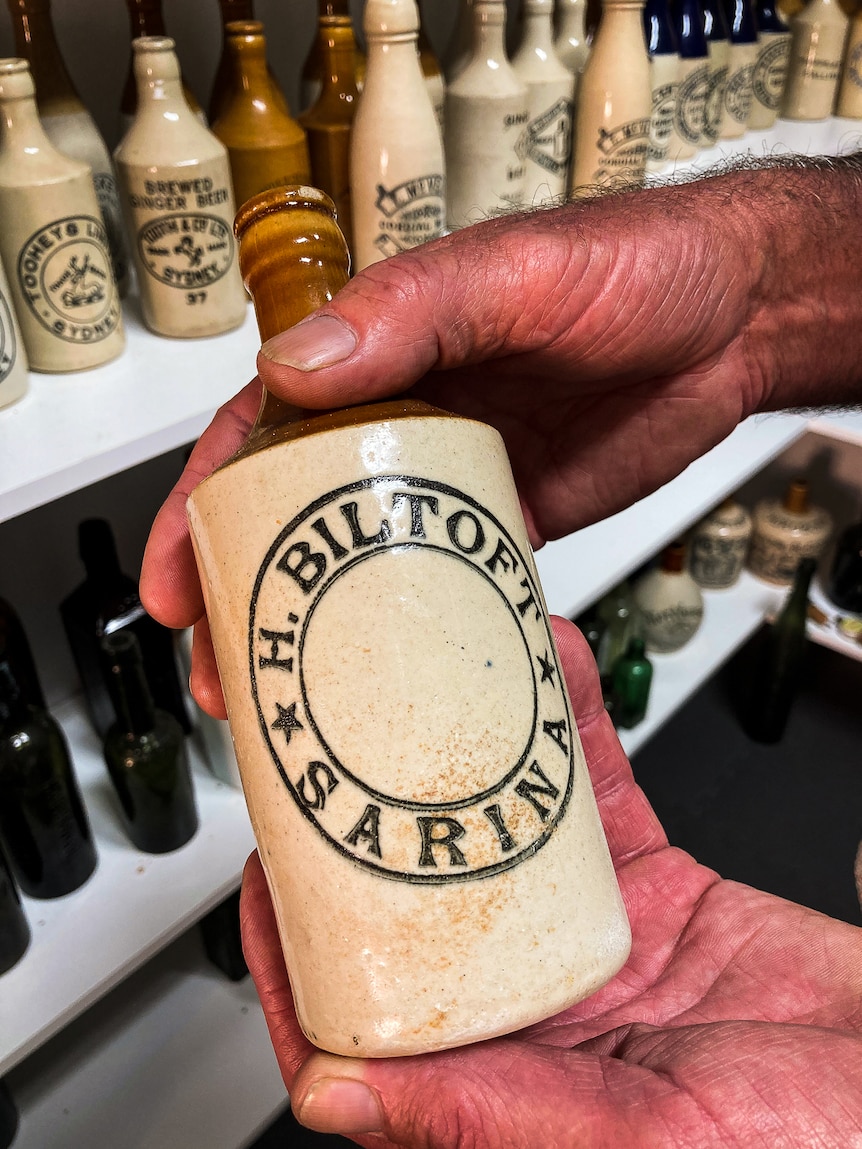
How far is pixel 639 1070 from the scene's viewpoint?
1.83 ft

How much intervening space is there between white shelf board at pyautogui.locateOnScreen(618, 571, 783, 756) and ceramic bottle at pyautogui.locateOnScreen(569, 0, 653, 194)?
3.05 ft

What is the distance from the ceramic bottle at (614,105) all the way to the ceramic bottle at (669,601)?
0.78 meters

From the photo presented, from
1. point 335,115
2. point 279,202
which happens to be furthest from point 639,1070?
point 335,115

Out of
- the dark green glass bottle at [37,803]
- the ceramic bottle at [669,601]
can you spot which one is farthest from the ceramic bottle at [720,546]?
the dark green glass bottle at [37,803]

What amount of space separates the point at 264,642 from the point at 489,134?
2.51ft

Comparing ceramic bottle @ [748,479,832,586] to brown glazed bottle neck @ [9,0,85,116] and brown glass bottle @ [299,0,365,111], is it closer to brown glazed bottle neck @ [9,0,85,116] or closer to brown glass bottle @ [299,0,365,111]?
brown glass bottle @ [299,0,365,111]

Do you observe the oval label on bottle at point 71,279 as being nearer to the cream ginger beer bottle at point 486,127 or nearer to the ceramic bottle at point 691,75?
the cream ginger beer bottle at point 486,127

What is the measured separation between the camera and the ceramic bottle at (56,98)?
89 centimetres

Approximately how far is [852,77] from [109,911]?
1.84 meters

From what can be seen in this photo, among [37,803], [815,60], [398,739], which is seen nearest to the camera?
[398,739]

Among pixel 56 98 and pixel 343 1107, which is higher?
pixel 56 98

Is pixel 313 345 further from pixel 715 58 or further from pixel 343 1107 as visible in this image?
pixel 715 58

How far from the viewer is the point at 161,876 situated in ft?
3.51

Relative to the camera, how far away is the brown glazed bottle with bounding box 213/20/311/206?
937 mm
